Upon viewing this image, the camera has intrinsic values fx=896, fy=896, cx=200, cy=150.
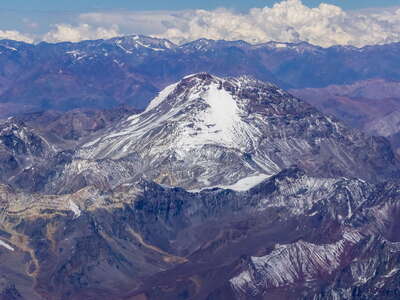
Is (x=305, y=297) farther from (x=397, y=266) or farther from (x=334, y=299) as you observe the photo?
(x=397, y=266)

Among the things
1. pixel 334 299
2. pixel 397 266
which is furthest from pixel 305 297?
pixel 397 266

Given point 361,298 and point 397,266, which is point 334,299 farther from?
point 397,266

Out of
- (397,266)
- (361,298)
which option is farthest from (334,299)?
(397,266)

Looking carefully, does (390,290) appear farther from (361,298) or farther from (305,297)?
(305,297)
